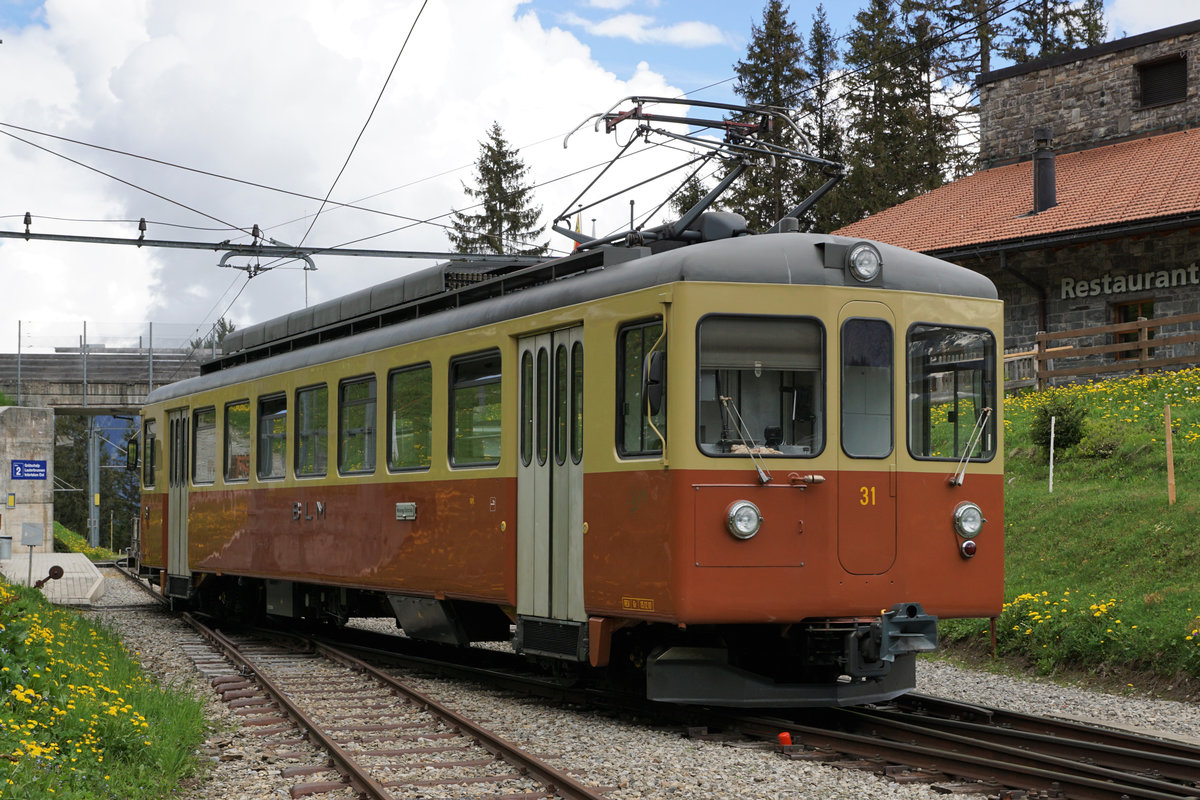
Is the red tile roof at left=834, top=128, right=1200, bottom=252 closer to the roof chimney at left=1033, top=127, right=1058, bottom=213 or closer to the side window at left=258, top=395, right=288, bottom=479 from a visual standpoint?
the roof chimney at left=1033, top=127, right=1058, bottom=213

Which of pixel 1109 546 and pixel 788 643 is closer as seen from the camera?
pixel 788 643

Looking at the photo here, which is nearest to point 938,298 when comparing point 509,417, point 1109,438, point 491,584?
point 509,417

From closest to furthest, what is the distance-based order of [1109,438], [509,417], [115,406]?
[509,417]
[1109,438]
[115,406]

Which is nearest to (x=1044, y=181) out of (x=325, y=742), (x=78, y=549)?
(x=325, y=742)

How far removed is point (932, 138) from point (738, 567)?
4118 centimetres

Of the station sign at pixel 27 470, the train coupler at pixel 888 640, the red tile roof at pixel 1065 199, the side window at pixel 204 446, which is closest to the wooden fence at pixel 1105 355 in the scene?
the red tile roof at pixel 1065 199

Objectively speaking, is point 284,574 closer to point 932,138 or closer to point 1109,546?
point 1109,546

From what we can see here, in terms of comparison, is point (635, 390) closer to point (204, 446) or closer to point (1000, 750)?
point (1000, 750)

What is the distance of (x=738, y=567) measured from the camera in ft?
27.4

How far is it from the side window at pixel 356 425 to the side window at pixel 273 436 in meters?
1.46

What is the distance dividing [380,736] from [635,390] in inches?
105

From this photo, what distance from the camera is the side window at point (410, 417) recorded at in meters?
11.2

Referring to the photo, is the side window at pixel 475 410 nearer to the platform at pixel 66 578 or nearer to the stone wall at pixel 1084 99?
the platform at pixel 66 578

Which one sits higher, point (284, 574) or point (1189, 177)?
point (1189, 177)
